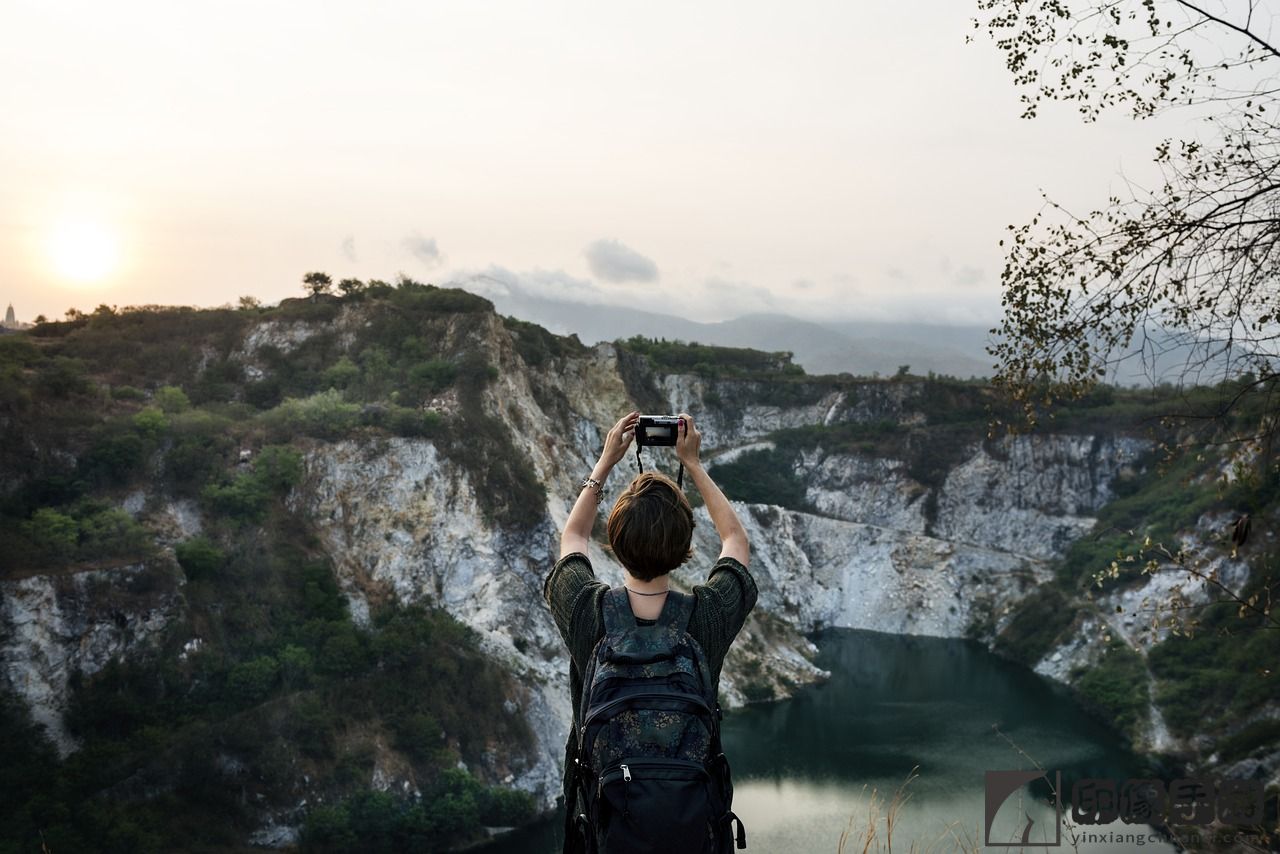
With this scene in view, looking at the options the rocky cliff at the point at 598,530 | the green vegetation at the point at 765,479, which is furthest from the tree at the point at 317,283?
the green vegetation at the point at 765,479

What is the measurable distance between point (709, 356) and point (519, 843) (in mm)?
→ 46945

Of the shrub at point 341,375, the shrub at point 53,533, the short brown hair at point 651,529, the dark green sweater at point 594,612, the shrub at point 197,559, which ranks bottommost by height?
the shrub at point 197,559

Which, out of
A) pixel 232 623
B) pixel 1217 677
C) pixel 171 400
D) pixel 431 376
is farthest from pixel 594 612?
pixel 1217 677

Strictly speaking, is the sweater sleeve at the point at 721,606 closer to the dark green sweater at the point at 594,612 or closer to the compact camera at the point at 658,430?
the dark green sweater at the point at 594,612

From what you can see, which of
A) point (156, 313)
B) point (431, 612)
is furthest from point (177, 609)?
point (156, 313)

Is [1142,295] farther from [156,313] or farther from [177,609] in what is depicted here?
[156,313]

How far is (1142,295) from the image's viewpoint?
464 centimetres

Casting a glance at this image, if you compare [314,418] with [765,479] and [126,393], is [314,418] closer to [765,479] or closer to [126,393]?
[126,393]

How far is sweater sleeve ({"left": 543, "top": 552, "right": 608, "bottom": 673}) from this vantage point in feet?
9.03

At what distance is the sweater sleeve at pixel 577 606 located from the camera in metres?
2.75

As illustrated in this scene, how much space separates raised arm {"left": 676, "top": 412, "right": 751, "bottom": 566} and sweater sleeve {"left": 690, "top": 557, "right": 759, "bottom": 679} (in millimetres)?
94

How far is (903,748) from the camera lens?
33375 mm

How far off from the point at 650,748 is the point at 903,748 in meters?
33.6

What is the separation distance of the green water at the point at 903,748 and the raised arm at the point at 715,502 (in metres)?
17.8
